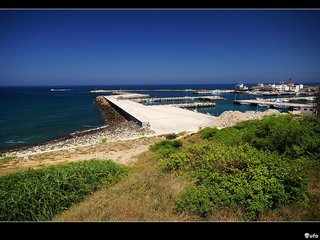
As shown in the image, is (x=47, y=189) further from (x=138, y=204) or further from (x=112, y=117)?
(x=112, y=117)

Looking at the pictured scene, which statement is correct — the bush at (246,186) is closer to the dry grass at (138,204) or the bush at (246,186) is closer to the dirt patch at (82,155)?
the dry grass at (138,204)

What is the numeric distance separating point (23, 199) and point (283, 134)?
6.88 meters

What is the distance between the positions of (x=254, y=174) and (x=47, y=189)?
4.59 meters

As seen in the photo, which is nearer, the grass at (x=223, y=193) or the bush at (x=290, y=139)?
the grass at (x=223, y=193)

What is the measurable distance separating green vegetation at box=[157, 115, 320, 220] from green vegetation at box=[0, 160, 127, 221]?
1.96 m

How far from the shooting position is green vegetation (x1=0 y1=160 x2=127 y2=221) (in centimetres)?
486

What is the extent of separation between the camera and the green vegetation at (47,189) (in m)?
4.86

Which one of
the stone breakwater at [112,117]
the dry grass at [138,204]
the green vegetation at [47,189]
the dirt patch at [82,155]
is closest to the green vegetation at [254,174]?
the dry grass at [138,204]

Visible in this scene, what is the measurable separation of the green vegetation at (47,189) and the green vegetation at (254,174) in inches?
77.0

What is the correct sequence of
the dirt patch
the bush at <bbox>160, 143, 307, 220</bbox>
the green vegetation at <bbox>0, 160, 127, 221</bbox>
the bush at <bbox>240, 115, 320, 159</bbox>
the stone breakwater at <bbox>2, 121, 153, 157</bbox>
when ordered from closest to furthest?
1. the bush at <bbox>160, 143, 307, 220</bbox>
2. the green vegetation at <bbox>0, 160, 127, 221</bbox>
3. the bush at <bbox>240, 115, 320, 159</bbox>
4. the dirt patch
5. the stone breakwater at <bbox>2, 121, 153, 157</bbox>

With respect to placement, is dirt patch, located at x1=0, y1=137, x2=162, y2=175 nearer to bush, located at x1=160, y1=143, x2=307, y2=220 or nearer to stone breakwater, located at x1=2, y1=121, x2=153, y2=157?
stone breakwater, located at x1=2, y1=121, x2=153, y2=157

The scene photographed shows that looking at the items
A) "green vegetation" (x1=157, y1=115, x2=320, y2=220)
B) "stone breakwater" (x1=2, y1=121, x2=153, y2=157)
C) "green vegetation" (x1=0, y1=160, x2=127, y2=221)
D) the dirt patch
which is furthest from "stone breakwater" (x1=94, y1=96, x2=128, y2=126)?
"green vegetation" (x1=157, y1=115, x2=320, y2=220)
